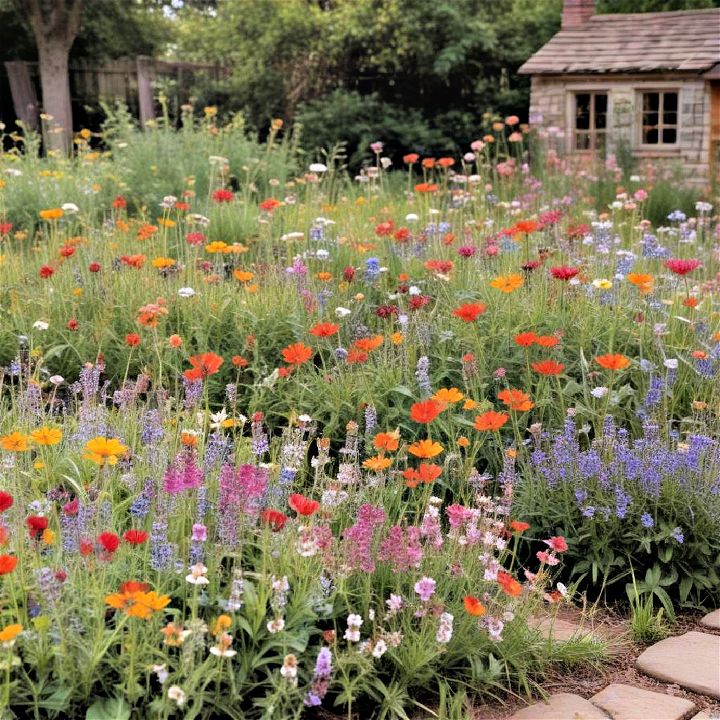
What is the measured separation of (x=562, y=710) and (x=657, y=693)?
0.29m

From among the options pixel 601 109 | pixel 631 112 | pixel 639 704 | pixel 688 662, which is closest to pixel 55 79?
pixel 601 109

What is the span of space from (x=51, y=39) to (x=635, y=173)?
859cm

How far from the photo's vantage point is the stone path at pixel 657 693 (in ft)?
7.80

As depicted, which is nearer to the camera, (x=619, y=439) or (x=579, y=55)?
(x=619, y=439)

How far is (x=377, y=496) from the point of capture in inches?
113

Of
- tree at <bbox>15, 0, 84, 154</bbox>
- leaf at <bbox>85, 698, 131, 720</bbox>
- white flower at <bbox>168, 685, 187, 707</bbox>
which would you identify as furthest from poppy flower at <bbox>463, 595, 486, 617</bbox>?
tree at <bbox>15, 0, 84, 154</bbox>

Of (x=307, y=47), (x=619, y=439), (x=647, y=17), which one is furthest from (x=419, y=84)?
(x=619, y=439)

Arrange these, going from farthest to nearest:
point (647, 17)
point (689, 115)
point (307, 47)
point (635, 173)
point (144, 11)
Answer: point (144, 11), point (307, 47), point (647, 17), point (689, 115), point (635, 173)

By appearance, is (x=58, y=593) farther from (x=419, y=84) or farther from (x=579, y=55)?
(x=419, y=84)

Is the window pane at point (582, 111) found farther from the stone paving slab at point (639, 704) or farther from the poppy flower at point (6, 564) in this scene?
the poppy flower at point (6, 564)

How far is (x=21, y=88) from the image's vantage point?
1522cm

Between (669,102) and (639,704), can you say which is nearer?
(639,704)

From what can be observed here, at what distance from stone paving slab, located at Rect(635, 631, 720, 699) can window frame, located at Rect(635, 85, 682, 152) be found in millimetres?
10900

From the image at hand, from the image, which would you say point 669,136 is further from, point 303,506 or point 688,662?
point 303,506
